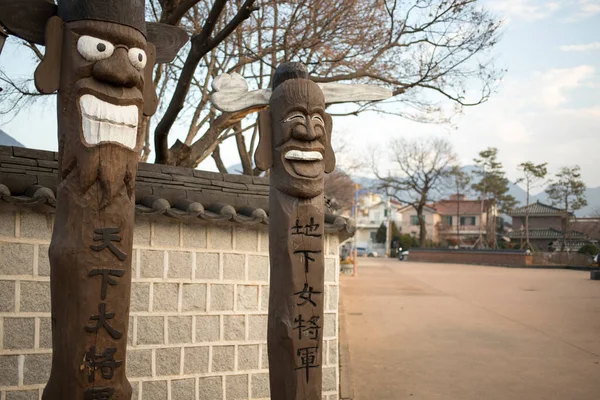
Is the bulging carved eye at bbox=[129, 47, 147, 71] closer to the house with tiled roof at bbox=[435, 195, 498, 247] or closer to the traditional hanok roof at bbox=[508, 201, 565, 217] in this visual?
the traditional hanok roof at bbox=[508, 201, 565, 217]

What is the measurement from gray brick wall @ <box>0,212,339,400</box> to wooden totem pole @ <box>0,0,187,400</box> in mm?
1647

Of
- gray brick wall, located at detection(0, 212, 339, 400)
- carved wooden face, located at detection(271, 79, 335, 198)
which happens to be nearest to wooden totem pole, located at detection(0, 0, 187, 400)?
carved wooden face, located at detection(271, 79, 335, 198)

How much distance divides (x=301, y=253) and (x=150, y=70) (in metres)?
1.60

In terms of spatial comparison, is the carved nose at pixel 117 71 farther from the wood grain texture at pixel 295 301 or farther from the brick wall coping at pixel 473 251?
the brick wall coping at pixel 473 251

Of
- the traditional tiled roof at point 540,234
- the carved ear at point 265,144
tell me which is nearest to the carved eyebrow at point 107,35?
the carved ear at point 265,144

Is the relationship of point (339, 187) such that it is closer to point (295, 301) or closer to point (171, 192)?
point (171, 192)

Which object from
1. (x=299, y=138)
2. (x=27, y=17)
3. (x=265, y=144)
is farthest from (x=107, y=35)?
(x=299, y=138)

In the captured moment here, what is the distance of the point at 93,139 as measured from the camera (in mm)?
3471

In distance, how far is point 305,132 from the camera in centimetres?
437

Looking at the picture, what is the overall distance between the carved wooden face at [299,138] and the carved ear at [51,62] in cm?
157

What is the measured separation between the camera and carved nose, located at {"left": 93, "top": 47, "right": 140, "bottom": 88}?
139 inches

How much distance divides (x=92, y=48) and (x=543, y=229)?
5123 centimetres

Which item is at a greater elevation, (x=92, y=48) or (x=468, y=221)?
(x=468, y=221)

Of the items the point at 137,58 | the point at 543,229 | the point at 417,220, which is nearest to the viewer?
the point at 137,58
